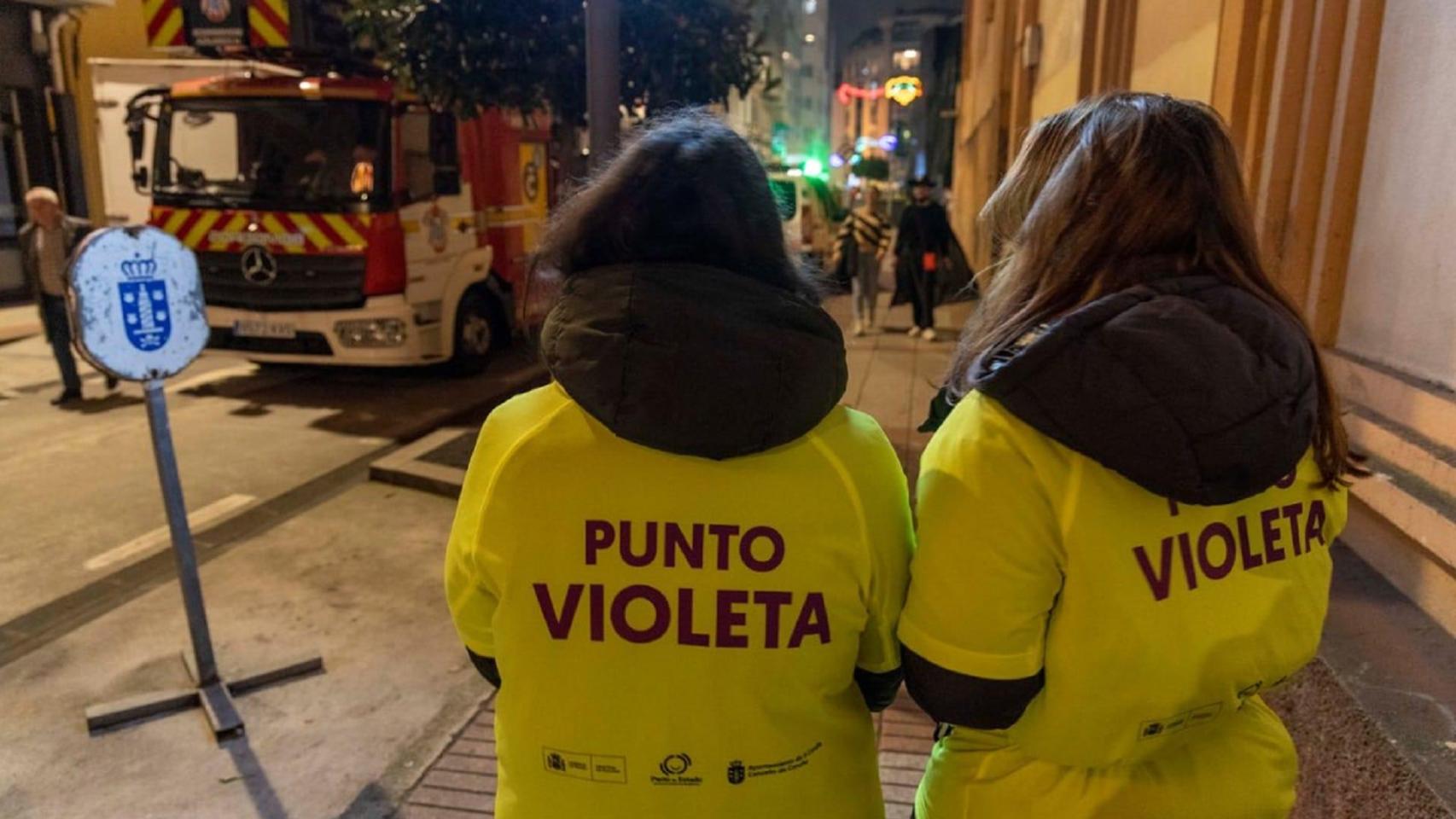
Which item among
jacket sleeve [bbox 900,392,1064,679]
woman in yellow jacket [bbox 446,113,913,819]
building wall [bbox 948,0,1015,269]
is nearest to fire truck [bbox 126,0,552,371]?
building wall [bbox 948,0,1015,269]

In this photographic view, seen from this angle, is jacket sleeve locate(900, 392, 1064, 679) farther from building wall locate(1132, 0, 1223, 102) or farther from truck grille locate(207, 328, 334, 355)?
truck grille locate(207, 328, 334, 355)

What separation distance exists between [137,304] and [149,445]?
13.8 feet

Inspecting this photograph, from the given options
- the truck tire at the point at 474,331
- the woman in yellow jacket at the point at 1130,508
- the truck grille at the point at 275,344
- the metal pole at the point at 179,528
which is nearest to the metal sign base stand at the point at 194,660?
the metal pole at the point at 179,528

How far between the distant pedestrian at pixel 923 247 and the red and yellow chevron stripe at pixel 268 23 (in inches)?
246

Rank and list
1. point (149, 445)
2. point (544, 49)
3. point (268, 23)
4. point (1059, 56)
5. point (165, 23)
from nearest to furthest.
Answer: point (544, 49)
point (149, 445)
point (268, 23)
point (165, 23)
point (1059, 56)

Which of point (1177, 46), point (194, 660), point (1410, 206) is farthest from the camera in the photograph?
point (1177, 46)

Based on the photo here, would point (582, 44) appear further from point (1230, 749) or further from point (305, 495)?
point (1230, 749)

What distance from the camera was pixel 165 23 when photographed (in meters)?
8.06

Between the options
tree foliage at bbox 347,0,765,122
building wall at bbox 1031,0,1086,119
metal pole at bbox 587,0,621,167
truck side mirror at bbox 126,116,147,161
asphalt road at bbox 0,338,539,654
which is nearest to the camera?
metal pole at bbox 587,0,621,167

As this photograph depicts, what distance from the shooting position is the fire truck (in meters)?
8.08

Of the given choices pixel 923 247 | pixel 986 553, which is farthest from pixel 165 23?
pixel 986 553

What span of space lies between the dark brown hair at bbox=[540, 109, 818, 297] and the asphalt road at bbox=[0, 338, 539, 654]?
13.7 ft

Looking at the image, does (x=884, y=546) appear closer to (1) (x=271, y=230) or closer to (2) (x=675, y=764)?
(2) (x=675, y=764)

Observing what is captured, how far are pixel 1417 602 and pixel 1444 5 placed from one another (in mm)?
1647
